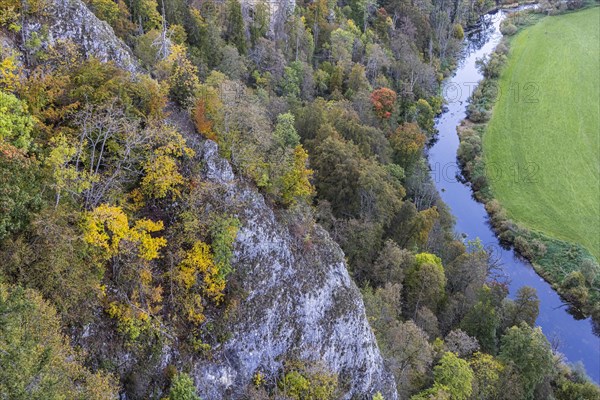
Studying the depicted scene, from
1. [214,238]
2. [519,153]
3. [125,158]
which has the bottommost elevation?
[519,153]

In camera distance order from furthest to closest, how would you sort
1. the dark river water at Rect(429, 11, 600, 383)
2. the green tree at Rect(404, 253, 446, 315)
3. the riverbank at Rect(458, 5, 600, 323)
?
the riverbank at Rect(458, 5, 600, 323) → the dark river water at Rect(429, 11, 600, 383) → the green tree at Rect(404, 253, 446, 315)

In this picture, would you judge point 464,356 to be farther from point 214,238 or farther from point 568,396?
point 214,238

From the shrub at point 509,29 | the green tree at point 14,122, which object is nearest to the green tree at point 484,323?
the green tree at point 14,122

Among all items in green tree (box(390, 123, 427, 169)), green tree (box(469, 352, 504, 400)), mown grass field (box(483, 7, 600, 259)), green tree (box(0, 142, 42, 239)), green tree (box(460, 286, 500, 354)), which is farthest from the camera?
mown grass field (box(483, 7, 600, 259))

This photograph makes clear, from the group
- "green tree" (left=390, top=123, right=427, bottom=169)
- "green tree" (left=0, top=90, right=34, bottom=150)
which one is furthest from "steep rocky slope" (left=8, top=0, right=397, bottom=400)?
"green tree" (left=390, top=123, right=427, bottom=169)

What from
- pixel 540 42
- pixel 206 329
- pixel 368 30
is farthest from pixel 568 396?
pixel 540 42

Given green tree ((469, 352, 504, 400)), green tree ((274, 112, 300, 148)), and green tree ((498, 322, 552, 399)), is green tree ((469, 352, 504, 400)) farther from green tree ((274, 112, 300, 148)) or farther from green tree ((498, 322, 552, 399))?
green tree ((274, 112, 300, 148))

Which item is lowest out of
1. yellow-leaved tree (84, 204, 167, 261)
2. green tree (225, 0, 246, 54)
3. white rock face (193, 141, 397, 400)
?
white rock face (193, 141, 397, 400)

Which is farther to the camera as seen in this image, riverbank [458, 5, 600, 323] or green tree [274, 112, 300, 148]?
riverbank [458, 5, 600, 323]

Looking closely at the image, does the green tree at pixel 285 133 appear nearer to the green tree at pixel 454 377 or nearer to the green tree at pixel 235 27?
the green tree at pixel 235 27
